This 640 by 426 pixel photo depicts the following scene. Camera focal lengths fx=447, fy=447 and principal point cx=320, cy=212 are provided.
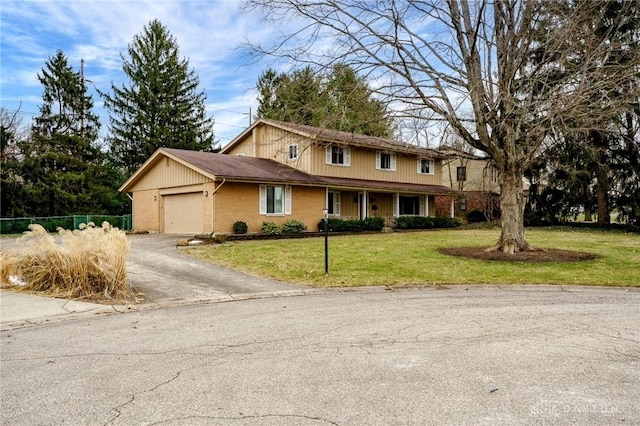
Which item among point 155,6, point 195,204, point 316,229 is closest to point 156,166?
point 195,204

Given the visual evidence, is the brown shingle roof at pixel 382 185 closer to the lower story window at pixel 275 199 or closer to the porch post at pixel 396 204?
the porch post at pixel 396 204

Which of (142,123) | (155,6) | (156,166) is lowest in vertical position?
(156,166)

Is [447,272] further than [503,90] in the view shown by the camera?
No

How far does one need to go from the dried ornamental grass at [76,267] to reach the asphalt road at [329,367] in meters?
1.44

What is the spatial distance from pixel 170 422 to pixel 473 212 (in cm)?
3562

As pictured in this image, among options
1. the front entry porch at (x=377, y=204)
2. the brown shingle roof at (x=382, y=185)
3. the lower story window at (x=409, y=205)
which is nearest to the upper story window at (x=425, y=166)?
the brown shingle roof at (x=382, y=185)

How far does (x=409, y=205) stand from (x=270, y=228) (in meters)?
13.1

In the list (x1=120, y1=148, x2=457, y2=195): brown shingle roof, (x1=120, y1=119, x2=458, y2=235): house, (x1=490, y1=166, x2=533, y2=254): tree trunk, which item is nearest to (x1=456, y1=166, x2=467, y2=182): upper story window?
(x1=120, y1=119, x2=458, y2=235): house

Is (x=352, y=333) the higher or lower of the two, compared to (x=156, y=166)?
lower

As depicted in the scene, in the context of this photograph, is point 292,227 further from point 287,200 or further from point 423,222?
point 423,222

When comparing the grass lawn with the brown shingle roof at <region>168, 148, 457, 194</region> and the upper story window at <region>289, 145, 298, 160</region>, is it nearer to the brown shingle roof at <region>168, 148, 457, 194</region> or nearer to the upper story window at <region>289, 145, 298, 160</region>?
the brown shingle roof at <region>168, 148, 457, 194</region>

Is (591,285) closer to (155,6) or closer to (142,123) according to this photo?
(155,6)

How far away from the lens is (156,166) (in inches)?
976

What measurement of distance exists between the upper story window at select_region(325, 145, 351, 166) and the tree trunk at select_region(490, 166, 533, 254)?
12.9m
